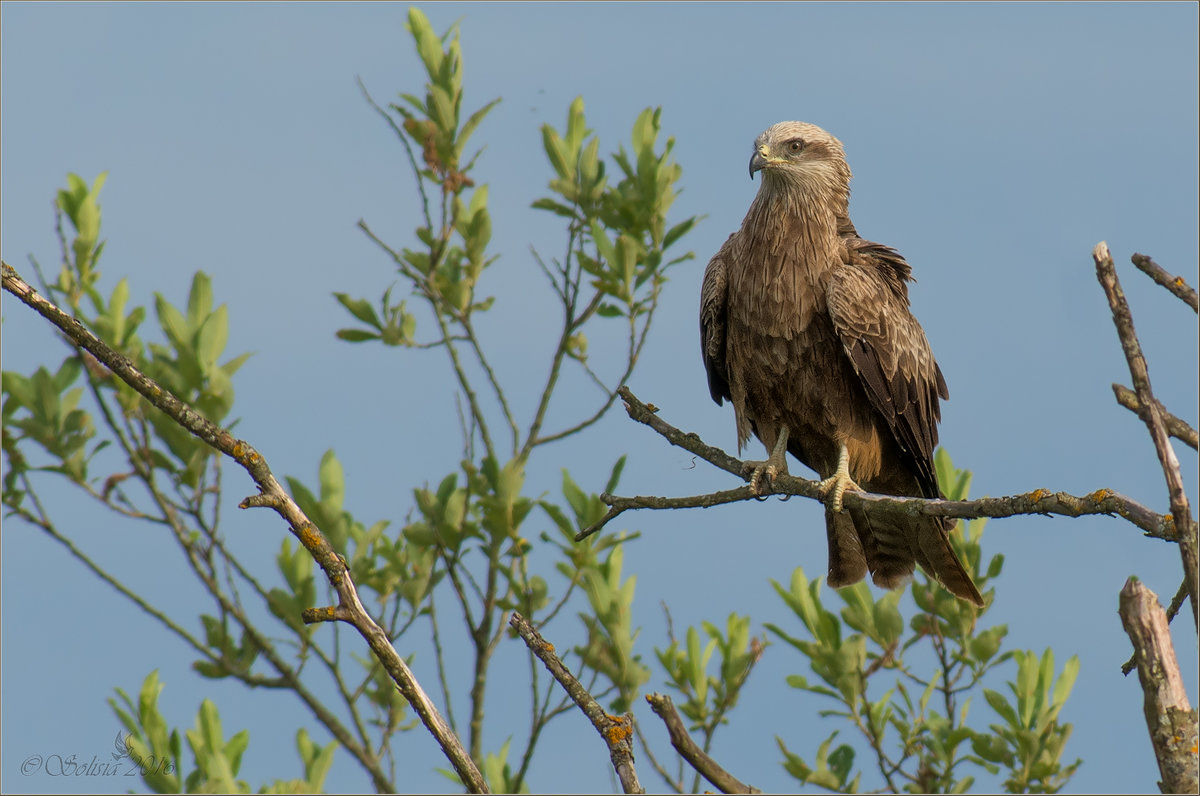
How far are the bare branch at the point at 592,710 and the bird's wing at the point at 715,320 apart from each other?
3.28 m

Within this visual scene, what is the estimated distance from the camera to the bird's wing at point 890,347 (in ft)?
20.3

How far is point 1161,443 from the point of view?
269cm

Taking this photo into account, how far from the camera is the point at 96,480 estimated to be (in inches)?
356

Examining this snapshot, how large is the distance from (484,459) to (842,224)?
319 cm

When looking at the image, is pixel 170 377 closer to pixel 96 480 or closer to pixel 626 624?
pixel 96 480

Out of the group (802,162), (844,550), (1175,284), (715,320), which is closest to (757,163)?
(802,162)

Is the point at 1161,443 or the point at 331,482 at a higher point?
the point at 331,482

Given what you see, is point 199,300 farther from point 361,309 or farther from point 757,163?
point 757,163

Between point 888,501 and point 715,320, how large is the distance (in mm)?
2085

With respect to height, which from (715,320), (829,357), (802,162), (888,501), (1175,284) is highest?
(802,162)

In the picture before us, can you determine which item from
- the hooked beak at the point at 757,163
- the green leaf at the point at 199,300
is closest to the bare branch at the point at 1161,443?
the hooked beak at the point at 757,163

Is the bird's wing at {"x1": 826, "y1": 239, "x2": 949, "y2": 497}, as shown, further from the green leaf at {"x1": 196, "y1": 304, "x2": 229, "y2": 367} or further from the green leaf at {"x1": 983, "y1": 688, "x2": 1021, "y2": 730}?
the green leaf at {"x1": 196, "y1": 304, "x2": 229, "y2": 367}

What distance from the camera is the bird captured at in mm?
6270

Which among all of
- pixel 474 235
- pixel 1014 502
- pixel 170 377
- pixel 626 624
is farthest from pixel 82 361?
pixel 1014 502
